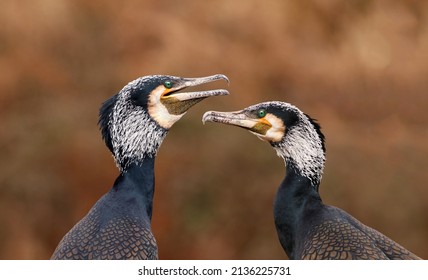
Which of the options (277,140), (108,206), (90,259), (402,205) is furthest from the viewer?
(402,205)

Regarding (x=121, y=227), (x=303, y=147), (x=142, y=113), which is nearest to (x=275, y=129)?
(x=303, y=147)

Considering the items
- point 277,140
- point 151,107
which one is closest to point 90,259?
point 151,107

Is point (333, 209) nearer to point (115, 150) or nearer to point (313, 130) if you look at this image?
point (313, 130)

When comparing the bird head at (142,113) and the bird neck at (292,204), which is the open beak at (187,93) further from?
the bird neck at (292,204)

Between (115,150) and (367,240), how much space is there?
145 cm

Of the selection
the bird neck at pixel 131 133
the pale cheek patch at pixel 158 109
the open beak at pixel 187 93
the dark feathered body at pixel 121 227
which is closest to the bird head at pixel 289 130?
the open beak at pixel 187 93

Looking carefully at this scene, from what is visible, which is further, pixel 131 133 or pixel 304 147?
pixel 304 147

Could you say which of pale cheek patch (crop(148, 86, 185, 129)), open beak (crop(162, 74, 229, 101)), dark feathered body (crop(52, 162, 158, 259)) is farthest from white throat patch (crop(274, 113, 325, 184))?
dark feathered body (crop(52, 162, 158, 259))

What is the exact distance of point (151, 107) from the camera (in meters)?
4.87

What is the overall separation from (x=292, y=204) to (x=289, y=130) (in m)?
0.41

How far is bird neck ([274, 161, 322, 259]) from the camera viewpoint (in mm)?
4883

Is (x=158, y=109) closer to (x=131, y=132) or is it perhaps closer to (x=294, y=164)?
(x=131, y=132)

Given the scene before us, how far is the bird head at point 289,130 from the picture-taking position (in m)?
4.93

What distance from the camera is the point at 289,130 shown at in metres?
4.95
